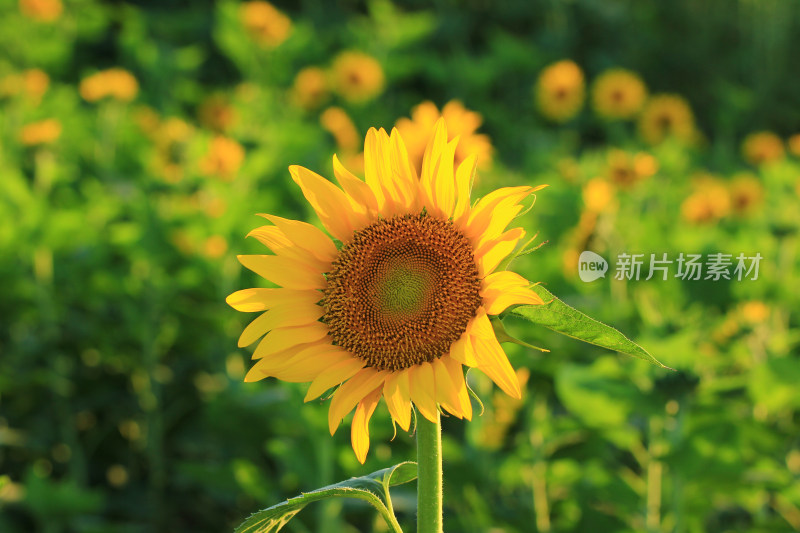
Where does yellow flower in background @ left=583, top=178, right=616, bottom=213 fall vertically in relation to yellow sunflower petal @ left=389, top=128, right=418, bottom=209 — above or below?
above

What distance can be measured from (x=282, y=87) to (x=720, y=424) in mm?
4271

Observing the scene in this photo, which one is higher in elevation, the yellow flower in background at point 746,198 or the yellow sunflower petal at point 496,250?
the yellow flower in background at point 746,198

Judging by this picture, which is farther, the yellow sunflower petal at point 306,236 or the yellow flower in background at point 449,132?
the yellow flower in background at point 449,132

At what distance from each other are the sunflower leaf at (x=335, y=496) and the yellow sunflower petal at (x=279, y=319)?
0.56 feet

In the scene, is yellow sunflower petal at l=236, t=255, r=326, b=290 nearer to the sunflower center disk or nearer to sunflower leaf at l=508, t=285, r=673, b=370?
the sunflower center disk

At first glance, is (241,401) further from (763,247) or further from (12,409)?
(763,247)

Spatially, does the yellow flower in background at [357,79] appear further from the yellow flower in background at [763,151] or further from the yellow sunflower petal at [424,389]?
the yellow sunflower petal at [424,389]

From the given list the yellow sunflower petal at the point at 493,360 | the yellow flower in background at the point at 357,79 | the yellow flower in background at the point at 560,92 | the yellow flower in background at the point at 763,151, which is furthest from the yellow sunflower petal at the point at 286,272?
the yellow flower in background at the point at 560,92

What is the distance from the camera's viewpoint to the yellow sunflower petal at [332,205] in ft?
3.12

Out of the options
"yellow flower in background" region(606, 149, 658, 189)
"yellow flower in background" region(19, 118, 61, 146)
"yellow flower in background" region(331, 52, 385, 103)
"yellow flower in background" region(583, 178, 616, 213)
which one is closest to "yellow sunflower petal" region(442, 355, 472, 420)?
"yellow flower in background" region(583, 178, 616, 213)

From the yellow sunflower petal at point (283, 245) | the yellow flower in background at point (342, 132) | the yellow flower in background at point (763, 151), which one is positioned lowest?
the yellow sunflower petal at point (283, 245)

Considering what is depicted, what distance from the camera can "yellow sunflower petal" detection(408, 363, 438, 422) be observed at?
2.73 ft

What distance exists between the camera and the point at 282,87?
218 inches

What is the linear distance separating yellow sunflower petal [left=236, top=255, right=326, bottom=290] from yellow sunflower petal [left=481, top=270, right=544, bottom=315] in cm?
20
